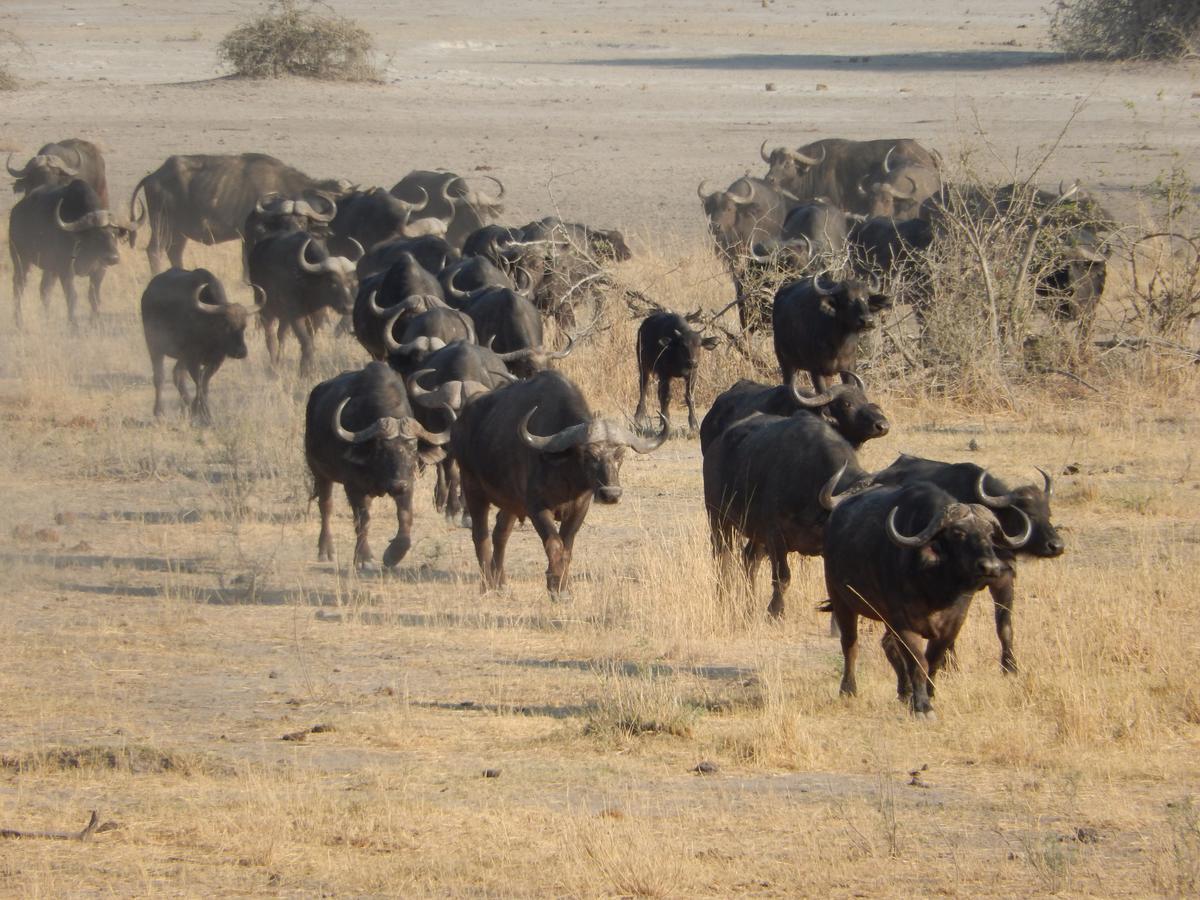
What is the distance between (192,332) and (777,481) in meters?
8.64

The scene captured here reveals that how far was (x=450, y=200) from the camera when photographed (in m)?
23.5

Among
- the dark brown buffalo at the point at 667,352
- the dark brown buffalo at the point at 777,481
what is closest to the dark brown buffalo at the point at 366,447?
the dark brown buffalo at the point at 777,481

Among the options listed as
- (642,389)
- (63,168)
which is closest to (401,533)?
(642,389)

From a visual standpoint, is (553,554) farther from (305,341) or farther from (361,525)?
(305,341)

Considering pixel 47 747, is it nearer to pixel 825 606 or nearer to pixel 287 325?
pixel 825 606

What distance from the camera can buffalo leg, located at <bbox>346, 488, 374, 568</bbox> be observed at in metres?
11.0

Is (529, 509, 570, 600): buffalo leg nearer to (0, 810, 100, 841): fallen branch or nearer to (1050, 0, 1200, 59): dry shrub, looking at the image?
(0, 810, 100, 841): fallen branch

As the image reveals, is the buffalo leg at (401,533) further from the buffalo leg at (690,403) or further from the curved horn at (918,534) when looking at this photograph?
the buffalo leg at (690,403)

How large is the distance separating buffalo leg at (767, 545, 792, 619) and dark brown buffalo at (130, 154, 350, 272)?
15739 mm

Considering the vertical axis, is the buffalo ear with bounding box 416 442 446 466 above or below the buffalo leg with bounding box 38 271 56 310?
below

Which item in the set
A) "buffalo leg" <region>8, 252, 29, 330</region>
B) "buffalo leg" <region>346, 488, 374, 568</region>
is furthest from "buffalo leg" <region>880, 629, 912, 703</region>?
Answer: "buffalo leg" <region>8, 252, 29, 330</region>

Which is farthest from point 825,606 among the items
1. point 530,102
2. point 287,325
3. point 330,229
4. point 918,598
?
point 530,102

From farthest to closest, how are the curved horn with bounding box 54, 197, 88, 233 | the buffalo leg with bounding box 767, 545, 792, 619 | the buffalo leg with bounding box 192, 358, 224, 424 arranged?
the curved horn with bounding box 54, 197, 88, 233 → the buffalo leg with bounding box 192, 358, 224, 424 → the buffalo leg with bounding box 767, 545, 792, 619

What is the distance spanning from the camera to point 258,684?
8281 mm
